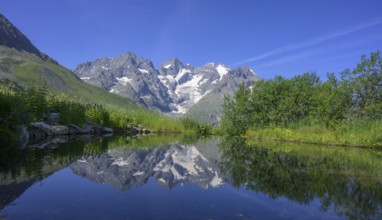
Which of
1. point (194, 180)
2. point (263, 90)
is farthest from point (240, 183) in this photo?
point (263, 90)

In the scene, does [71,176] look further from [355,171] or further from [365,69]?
[365,69]

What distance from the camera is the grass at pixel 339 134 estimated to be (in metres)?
37.4

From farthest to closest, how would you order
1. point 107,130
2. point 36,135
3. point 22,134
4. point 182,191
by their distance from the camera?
point 107,130 → point 36,135 → point 22,134 → point 182,191

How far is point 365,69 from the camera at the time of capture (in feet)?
151

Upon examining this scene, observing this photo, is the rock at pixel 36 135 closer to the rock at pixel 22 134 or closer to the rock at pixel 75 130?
the rock at pixel 22 134

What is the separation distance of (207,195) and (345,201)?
16.0ft

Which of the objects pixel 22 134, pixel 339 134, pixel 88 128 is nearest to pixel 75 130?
pixel 88 128

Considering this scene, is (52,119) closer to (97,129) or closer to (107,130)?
(97,129)

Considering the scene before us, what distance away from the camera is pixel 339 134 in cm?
4272

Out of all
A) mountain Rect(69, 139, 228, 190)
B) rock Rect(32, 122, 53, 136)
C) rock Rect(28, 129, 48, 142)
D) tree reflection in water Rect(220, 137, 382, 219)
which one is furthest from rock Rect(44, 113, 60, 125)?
tree reflection in water Rect(220, 137, 382, 219)

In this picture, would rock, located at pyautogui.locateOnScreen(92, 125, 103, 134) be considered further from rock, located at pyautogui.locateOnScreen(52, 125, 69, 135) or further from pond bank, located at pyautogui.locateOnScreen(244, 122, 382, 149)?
pond bank, located at pyautogui.locateOnScreen(244, 122, 382, 149)

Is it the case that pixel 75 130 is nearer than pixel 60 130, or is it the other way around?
pixel 60 130

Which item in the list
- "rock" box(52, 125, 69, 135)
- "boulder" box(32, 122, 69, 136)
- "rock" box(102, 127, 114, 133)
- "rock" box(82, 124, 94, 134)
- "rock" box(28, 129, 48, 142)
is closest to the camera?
"rock" box(28, 129, 48, 142)

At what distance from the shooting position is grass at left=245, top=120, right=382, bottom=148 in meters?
37.4
